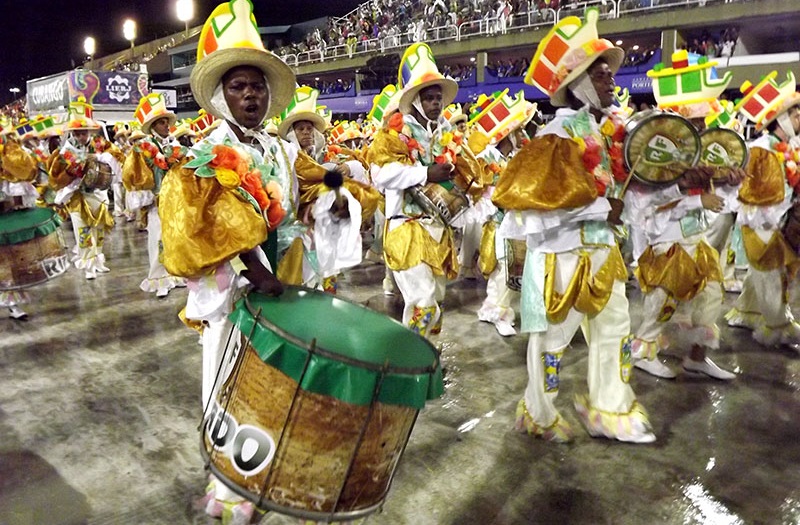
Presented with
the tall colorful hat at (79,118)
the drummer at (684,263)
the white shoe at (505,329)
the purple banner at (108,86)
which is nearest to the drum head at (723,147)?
the drummer at (684,263)

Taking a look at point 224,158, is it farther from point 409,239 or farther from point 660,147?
point 660,147

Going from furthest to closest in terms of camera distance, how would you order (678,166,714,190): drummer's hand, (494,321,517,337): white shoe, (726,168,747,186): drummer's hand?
1. (494,321,517,337): white shoe
2. (726,168,747,186): drummer's hand
3. (678,166,714,190): drummer's hand

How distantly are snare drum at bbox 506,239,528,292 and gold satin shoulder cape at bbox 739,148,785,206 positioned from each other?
6.88 feet

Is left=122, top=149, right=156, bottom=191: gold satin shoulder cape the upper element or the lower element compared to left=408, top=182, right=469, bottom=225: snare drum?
upper

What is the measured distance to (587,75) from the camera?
10.9ft

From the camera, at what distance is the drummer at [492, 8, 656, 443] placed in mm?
3186

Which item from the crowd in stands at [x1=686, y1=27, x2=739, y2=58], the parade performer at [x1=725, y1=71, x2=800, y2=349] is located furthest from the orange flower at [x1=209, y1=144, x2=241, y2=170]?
the crowd in stands at [x1=686, y1=27, x2=739, y2=58]

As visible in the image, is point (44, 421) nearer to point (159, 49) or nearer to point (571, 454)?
point (571, 454)

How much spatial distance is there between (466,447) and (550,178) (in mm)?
1562

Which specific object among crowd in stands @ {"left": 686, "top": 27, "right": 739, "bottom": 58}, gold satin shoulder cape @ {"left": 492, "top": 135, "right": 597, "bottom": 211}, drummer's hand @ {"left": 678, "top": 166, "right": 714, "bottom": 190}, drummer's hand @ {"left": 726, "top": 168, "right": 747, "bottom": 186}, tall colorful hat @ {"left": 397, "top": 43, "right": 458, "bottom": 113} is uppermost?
crowd in stands @ {"left": 686, "top": 27, "right": 739, "bottom": 58}

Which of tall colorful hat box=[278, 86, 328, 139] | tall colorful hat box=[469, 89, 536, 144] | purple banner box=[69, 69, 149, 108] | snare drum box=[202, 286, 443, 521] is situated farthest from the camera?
purple banner box=[69, 69, 149, 108]

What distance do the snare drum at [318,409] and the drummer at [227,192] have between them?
349 mm

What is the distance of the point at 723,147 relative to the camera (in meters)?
4.32

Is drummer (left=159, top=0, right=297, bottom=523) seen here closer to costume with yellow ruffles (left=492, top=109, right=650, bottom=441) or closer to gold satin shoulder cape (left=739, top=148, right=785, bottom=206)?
costume with yellow ruffles (left=492, top=109, right=650, bottom=441)
